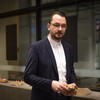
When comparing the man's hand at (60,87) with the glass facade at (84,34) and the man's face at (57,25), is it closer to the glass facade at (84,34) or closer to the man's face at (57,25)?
the man's face at (57,25)

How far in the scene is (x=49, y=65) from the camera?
2.00 m

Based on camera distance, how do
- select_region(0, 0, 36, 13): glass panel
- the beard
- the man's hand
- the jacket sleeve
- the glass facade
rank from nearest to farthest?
the man's hand < the jacket sleeve < the beard < the glass facade < select_region(0, 0, 36, 13): glass panel

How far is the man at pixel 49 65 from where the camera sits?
6.47ft

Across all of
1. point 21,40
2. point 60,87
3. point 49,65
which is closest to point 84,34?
point 21,40

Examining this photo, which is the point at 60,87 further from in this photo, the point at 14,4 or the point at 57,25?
the point at 14,4

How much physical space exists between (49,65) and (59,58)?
0.52 ft

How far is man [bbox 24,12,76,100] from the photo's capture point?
1.97 meters

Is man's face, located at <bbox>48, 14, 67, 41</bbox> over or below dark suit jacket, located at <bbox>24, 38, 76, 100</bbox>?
over

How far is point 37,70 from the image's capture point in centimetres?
205

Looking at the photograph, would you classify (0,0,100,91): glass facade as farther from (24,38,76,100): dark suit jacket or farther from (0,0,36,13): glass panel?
(24,38,76,100): dark suit jacket

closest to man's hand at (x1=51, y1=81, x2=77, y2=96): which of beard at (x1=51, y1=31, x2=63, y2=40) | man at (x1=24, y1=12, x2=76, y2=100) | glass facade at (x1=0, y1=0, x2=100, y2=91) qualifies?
man at (x1=24, y1=12, x2=76, y2=100)

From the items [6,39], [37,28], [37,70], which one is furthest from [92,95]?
[6,39]

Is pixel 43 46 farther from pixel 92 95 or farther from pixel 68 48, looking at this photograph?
pixel 92 95

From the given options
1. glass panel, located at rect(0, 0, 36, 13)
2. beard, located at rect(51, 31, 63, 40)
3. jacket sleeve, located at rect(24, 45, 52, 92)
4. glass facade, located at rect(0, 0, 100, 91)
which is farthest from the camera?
glass panel, located at rect(0, 0, 36, 13)
